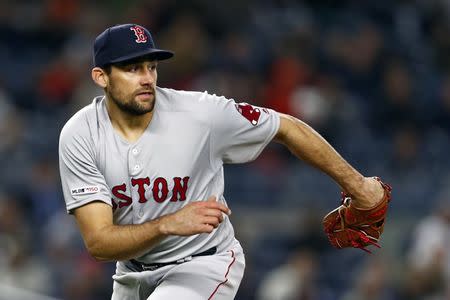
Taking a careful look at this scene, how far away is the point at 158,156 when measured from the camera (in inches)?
191

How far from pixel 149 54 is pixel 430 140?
6373 mm

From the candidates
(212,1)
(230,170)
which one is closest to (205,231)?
(230,170)

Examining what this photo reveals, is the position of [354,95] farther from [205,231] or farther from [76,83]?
[205,231]

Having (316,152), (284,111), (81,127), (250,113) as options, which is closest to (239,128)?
(250,113)

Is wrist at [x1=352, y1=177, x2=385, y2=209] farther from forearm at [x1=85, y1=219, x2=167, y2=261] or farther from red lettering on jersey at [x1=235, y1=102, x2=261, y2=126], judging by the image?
forearm at [x1=85, y1=219, x2=167, y2=261]

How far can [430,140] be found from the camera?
1057 centimetres

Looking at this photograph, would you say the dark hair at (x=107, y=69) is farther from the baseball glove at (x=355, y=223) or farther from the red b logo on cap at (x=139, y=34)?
the baseball glove at (x=355, y=223)

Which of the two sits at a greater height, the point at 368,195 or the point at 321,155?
the point at 321,155

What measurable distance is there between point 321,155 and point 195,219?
0.82 metres

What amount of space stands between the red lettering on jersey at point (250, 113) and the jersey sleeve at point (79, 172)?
72 cm

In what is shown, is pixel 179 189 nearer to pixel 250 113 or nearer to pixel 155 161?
pixel 155 161

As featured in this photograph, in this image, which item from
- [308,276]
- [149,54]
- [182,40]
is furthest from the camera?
[182,40]

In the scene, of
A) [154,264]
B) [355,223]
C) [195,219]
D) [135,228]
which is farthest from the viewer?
[355,223]

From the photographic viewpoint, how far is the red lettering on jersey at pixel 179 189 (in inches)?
Answer: 190
